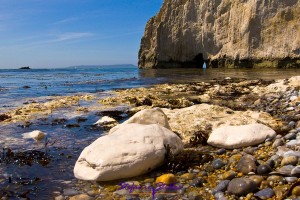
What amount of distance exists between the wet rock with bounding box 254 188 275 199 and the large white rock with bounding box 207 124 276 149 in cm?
223

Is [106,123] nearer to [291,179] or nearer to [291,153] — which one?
[291,153]

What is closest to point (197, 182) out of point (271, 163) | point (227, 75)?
point (271, 163)

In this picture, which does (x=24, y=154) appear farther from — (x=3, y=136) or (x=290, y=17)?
(x=290, y=17)

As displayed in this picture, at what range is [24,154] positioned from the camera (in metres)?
6.81

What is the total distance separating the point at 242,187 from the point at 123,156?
204 cm

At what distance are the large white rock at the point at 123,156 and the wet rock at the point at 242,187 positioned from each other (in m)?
1.55

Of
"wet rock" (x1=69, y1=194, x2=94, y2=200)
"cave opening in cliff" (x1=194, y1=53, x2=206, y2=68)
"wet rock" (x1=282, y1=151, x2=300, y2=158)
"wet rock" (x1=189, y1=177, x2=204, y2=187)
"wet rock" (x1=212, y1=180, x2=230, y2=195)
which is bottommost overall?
"wet rock" (x1=69, y1=194, x2=94, y2=200)

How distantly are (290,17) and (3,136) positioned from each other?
4874 centimetres

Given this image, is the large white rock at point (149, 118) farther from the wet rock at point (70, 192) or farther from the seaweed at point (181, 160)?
the wet rock at point (70, 192)

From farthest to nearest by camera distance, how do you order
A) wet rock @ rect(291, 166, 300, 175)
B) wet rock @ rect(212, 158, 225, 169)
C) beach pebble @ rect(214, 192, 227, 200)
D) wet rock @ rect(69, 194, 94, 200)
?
1. wet rock @ rect(212, 158, 225, 169)
2. wet rock @ rect(69, 194, 94, 200)
3. wet rock @ rect(291, 166, 300, 175)
4. beach pebble @ rect(214, 192, 227, 200)

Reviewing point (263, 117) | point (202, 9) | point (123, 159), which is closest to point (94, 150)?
point (123, 159)

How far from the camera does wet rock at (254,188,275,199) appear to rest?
4.18 m

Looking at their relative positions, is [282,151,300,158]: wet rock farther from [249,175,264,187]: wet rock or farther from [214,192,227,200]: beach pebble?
[214,192,227,200]: beach pebble
